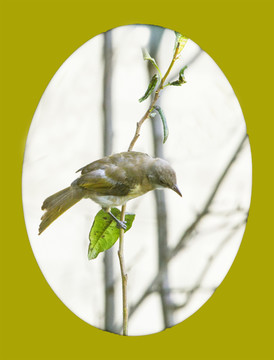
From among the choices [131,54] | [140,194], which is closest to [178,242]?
[140,194]

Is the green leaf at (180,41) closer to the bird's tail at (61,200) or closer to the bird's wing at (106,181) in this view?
the bird's wing at (106,181)

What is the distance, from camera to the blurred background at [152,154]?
237cm

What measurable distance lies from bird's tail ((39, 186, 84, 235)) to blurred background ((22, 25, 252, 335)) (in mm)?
29

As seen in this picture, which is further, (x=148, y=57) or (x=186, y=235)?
(x=186, y=235)

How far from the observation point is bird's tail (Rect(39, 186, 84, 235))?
240 centimetres

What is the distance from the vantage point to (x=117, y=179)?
2391mm

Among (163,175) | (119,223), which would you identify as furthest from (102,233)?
(163,175)

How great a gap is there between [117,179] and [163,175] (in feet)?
0.63

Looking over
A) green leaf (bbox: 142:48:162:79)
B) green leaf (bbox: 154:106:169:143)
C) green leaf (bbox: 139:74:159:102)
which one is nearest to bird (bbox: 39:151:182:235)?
green leaf (bbox: 154:106:169:143)

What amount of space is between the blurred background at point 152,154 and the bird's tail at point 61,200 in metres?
0.03

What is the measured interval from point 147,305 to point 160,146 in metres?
0.71

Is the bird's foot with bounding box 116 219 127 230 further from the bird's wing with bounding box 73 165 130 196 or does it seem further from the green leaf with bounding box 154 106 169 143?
the green leaf with bounding box 154 106 169 143

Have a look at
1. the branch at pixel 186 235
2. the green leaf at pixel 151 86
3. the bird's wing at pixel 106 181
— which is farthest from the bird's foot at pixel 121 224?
the green leaf at pixel 151 86

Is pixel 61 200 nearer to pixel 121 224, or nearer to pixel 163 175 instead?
pixel 121 224
